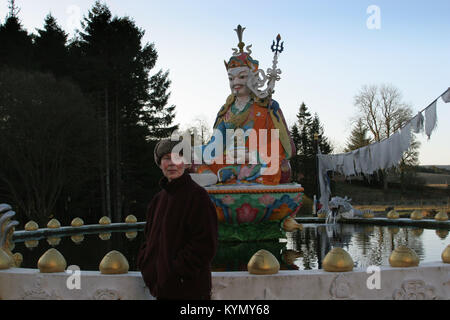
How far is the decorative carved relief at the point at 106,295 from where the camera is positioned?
4395 millimetres

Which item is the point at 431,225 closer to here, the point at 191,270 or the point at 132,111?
the point at 191,270

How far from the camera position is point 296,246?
8.48 m

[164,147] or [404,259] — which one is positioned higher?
[164,147]

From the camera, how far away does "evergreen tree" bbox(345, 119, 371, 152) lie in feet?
128

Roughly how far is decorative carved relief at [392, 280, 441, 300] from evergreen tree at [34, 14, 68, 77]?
26.6 metres

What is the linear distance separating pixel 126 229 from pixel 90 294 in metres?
8.06

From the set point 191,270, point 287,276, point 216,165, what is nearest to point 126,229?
point 216,165

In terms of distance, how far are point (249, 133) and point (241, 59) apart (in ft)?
4.86

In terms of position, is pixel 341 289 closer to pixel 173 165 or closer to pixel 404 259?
pixel 404 259

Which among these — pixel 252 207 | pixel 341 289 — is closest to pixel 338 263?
pixel 341 289

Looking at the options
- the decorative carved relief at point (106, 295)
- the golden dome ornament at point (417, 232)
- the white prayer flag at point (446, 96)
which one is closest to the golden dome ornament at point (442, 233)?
the golden dome ornament at point (417, 232)

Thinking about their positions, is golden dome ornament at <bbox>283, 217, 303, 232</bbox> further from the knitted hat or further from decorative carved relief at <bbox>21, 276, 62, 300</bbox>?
the knitted hat

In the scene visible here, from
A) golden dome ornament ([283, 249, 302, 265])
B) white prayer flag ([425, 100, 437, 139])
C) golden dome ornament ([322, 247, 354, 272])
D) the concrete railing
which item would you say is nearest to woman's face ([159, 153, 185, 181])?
the concrete railing
